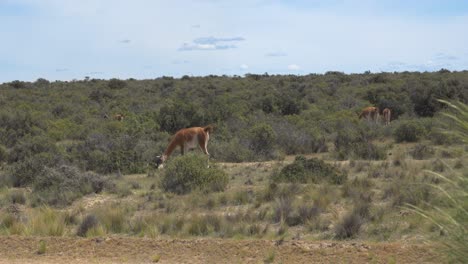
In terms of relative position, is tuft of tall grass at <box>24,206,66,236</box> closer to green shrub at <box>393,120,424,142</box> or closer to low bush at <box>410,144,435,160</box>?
low bush at <box>410,144,435,160</box>

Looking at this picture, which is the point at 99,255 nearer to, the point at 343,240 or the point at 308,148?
the point at 343,240

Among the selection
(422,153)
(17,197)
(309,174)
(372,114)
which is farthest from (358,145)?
(17,197)

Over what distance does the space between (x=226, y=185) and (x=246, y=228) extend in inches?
185

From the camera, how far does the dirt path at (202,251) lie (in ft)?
27.9

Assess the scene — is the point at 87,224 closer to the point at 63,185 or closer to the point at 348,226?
the point at 63,185

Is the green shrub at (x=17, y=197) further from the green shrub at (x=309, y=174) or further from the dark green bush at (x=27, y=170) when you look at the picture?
the green shrub at (x=309, y=174)

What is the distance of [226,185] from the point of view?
15383 mm

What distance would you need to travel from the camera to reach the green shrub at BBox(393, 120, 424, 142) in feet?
79.6

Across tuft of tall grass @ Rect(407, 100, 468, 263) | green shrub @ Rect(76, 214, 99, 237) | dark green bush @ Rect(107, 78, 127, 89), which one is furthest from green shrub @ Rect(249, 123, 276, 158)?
dark green bush @ Rect(107, 78, 127, 89)

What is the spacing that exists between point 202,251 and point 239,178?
7.92 m

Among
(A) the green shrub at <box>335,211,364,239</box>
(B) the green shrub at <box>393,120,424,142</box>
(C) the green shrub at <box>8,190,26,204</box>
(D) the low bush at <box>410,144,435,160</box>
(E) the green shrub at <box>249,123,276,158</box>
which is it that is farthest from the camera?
(B) the green shrub at <box>393,120,424,142</box>

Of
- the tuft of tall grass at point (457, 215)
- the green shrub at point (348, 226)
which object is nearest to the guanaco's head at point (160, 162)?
the green shrub at point (348, 226)

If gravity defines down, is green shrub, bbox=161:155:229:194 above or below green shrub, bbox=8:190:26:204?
above

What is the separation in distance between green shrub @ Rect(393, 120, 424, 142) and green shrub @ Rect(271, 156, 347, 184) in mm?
9411
